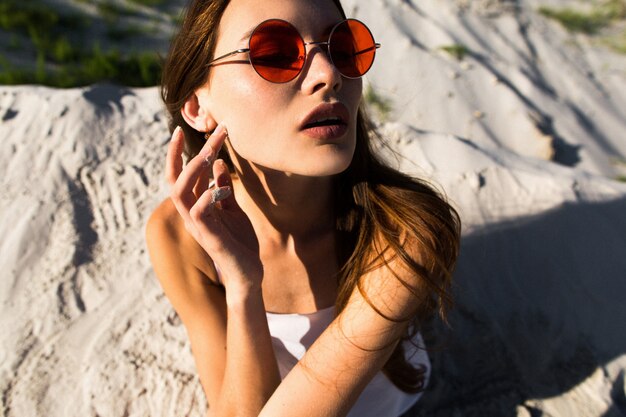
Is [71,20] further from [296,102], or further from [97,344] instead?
[296,102]

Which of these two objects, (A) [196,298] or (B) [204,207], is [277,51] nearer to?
(B) [204,207]

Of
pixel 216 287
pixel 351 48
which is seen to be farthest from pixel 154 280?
pixel 351 48

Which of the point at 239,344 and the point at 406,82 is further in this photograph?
the point at 406,82

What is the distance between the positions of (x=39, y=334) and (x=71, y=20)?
2.60 meters

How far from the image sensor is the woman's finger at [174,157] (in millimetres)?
1473

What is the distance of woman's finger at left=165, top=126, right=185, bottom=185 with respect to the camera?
1.47 m

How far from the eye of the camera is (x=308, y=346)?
69.5 inches

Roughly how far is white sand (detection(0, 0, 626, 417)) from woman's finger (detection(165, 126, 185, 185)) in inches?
37.0

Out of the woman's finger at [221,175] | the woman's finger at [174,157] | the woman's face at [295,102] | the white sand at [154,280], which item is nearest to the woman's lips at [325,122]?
the woman's face at [295,102]

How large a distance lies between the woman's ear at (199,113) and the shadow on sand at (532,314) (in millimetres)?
1110

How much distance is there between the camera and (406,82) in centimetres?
367

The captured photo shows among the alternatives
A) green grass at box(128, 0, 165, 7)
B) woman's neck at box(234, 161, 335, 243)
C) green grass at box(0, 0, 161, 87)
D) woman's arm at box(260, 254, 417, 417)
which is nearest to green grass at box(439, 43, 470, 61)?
green grass at box(0, 0, 161, 87)

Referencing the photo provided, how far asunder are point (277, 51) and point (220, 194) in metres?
0.38

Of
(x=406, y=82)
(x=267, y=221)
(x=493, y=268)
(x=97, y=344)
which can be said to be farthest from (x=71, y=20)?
(x=493, y=268)
